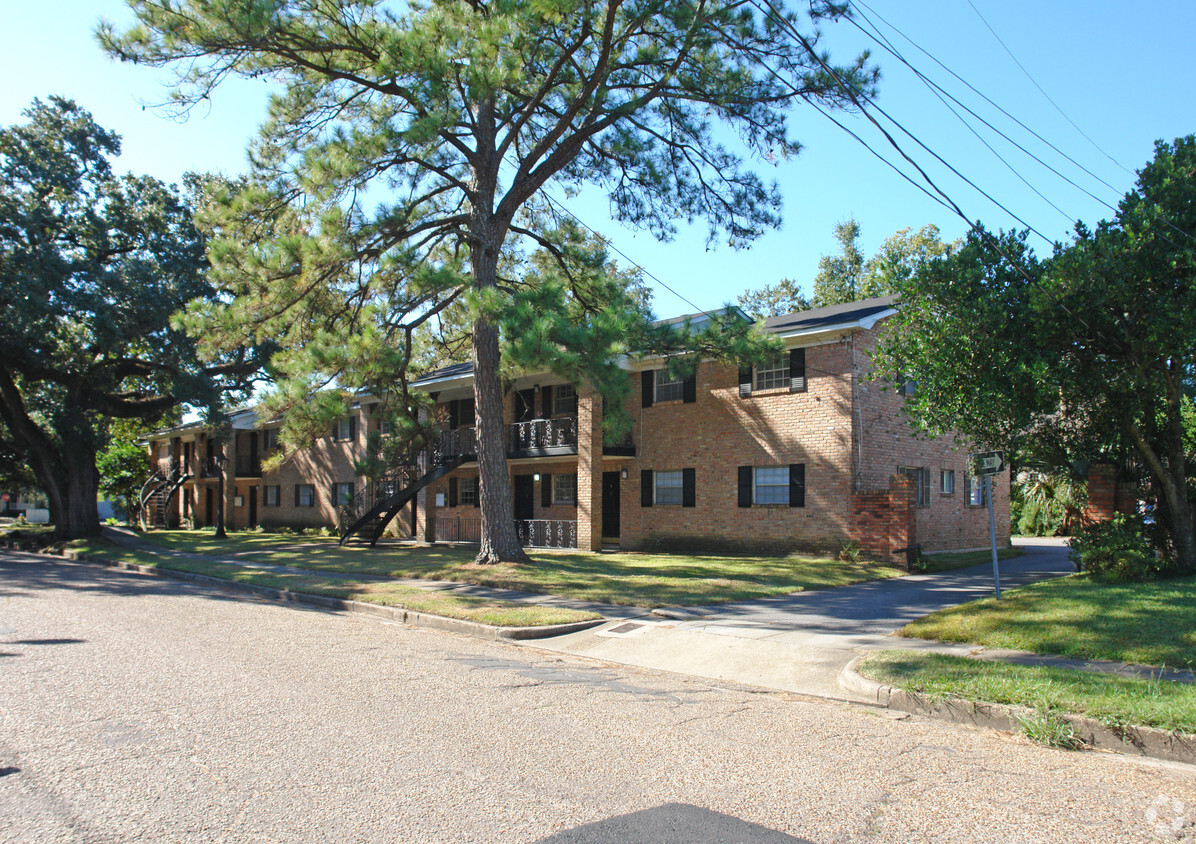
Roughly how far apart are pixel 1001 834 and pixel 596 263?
1607 centimetres

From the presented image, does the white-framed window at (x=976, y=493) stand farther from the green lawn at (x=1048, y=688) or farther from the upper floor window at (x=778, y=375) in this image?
the green lawn at (x=1048, y=688)

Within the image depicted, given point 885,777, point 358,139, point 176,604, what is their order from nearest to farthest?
point 885,777 < point 176,604 < point 358,139

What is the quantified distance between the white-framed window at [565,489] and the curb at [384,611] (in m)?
11.1

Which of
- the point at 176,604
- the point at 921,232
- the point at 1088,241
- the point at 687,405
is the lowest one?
the point at 176,604

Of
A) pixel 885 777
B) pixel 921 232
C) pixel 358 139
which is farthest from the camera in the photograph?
pixel 921 232

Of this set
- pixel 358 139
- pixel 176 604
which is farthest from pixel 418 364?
pixel 176 604

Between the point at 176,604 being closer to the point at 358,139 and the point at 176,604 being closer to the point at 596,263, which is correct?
the point at 358,139

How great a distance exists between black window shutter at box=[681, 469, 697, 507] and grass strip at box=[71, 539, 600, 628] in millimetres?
9203

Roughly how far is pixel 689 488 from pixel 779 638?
12.5 metres

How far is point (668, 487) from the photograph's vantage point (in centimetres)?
2305

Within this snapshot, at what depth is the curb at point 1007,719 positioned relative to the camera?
18.0 feet

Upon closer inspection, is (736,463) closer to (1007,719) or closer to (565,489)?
(565,489)

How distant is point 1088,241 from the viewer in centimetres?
1167

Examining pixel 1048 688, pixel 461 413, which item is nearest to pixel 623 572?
pixel 1048 688
